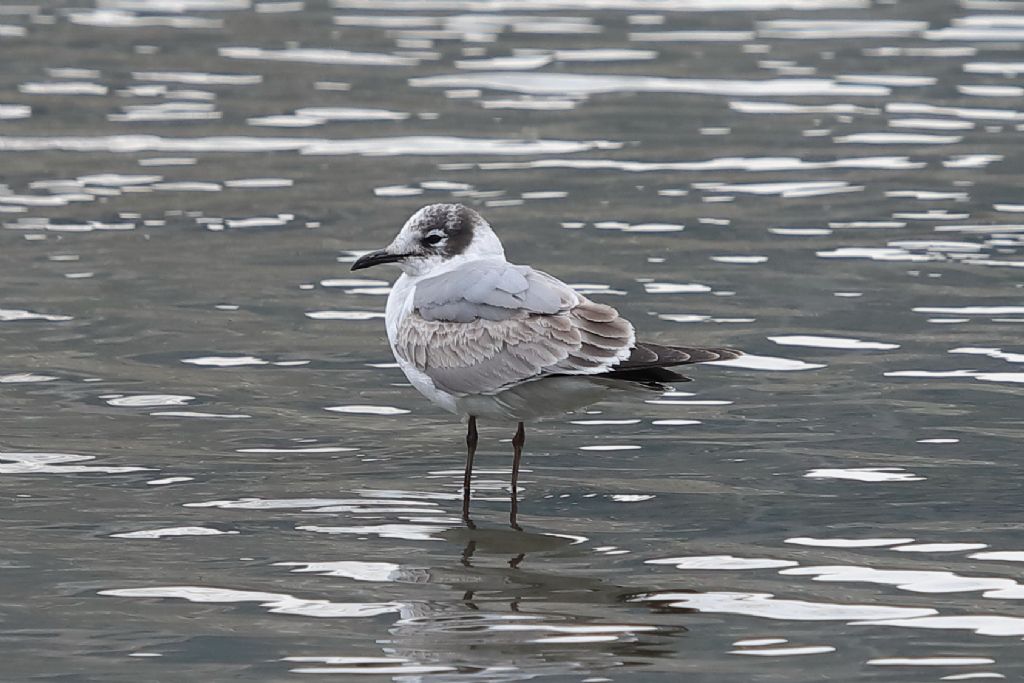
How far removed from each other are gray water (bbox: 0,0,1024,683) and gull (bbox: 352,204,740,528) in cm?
54

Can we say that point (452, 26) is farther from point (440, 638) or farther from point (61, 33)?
point (440, 638)

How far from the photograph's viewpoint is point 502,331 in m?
8.33

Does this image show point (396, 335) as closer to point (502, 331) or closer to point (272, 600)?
point (502, 331)

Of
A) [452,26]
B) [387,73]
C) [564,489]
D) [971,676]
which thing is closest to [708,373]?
[564,489]

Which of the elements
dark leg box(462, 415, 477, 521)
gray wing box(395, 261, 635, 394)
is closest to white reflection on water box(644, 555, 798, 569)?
gray wing box(395, 261, 635, 394)

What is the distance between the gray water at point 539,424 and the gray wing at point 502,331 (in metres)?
0.67

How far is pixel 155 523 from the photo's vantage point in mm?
8391

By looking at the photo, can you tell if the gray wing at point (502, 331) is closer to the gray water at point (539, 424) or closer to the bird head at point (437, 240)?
the bird head at point (437, 240)

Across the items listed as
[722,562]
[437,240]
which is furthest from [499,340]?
[722,562]

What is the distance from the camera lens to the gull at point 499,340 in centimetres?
797

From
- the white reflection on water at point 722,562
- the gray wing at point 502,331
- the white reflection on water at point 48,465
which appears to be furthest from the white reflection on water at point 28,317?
the white reflection on water at point 722,562

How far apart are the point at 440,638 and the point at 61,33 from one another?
679 inches

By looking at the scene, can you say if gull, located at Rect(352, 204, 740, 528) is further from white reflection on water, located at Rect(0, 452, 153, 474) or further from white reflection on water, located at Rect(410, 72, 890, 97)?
white reflection on water, located at Rect(410, 72, 890, 97)

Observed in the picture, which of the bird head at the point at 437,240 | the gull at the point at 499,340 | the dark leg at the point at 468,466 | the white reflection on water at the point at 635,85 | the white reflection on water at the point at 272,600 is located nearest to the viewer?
the white reflection on water at the point at 272,600
